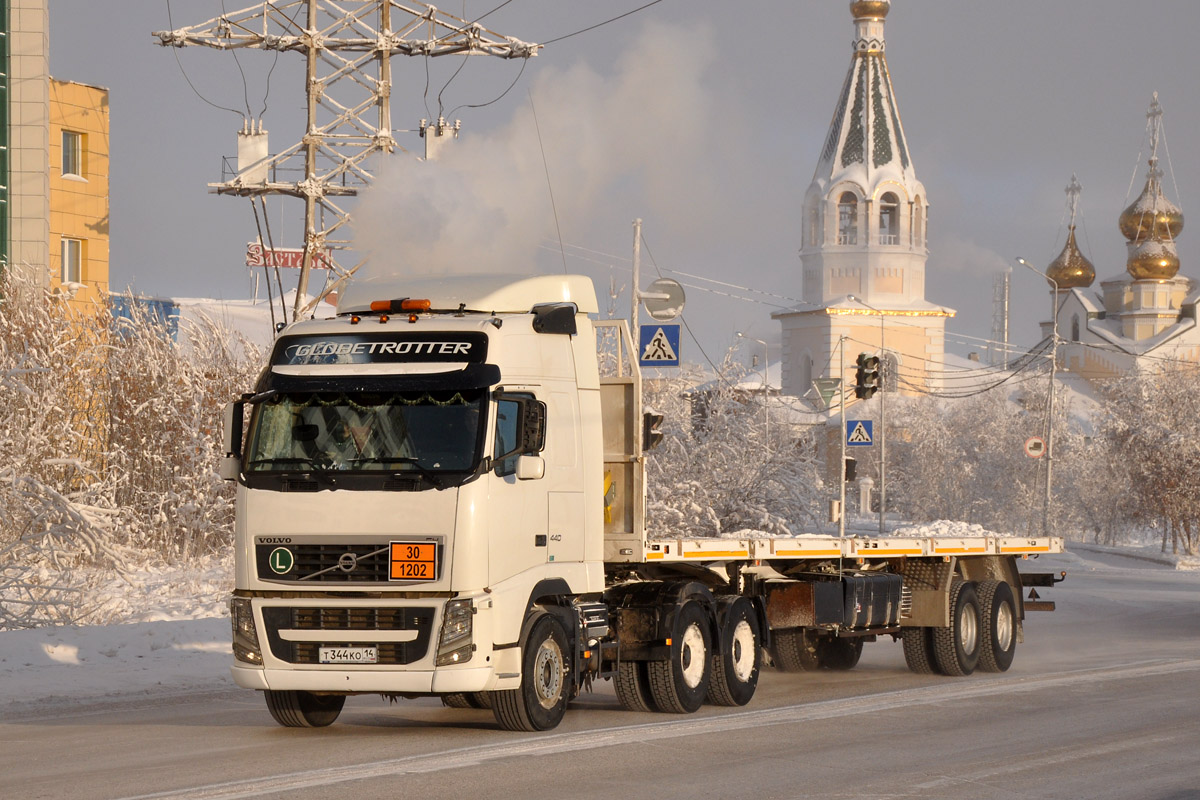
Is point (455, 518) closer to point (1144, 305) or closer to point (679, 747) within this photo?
point (679, 747)

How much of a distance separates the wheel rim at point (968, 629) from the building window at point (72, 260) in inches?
1419

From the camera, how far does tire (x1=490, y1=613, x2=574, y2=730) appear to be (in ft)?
41.3

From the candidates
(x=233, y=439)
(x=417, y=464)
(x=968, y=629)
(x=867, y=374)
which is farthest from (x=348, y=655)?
(x=867, y=374)

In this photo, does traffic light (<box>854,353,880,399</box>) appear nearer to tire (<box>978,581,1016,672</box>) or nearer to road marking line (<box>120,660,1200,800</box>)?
tire (<box>978,581,1016,672</box>)

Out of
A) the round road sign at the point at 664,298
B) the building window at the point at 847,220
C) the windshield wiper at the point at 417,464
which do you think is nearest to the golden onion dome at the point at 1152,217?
the building window at the point at 847,220

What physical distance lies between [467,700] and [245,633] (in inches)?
90.0

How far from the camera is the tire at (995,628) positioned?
749 inches

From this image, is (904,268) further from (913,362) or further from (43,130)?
(43,130)

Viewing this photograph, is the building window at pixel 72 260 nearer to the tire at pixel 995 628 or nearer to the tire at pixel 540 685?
the tire at pixel 995 628

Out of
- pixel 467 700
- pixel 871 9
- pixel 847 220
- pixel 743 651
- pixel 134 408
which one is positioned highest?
pixel 871 9

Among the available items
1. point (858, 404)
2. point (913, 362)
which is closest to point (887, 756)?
point (858, 404)

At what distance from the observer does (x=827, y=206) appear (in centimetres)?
10712

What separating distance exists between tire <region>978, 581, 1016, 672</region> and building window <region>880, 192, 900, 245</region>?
291ft

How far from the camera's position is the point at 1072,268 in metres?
132
